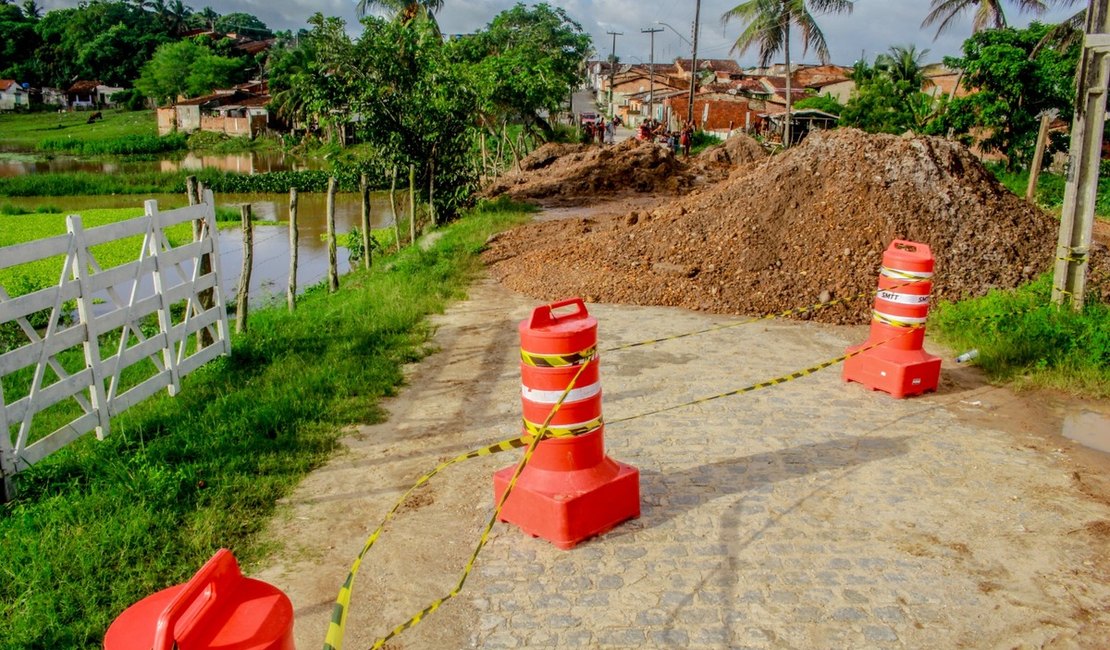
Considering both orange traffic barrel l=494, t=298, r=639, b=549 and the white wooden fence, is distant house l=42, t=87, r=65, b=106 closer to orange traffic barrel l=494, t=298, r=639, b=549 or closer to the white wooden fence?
the white wooden fence

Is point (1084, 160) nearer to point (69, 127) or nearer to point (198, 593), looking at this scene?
point (198, 593)

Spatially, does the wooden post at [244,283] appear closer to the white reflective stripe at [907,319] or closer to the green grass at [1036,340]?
the white reflective stripe at [907,319]

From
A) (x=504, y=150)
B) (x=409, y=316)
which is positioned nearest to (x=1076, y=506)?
(x=409, y=316)

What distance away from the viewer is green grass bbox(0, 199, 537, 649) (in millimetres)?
4188

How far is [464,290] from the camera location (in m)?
12.0

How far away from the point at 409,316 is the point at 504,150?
2508 cm

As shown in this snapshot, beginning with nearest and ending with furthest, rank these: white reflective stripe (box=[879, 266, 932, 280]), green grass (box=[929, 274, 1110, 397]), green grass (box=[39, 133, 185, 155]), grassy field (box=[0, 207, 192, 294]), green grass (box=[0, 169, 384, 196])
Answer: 1. white reflective stripe (box=[879, 266, 932, 280])
2. green grass (box=[929, 274, 1110, 397])
3. grassy field (box=[0, 207, 192, 294])
4. green grass (box=[0, 169, 384, 196])
5. green grass (box=[39, 133, 185, 155])

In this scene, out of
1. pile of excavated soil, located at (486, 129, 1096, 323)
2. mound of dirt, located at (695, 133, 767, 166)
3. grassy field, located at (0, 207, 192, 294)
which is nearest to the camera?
pile of excavated soil, located at (486, 129, 1096, 323)

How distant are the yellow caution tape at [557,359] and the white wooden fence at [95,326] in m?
3.33

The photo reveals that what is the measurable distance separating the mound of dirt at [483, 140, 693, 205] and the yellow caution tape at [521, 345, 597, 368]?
62.5ft

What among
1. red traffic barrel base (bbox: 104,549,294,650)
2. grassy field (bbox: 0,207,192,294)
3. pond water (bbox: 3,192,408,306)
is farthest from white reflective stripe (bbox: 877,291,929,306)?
grassy field (bbox: 0,207,192,294)

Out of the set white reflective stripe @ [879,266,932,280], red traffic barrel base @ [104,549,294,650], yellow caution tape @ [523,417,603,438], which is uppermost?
white reflective stripe @ [879,266,932,280]

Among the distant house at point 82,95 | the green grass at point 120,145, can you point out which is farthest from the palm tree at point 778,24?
the distant house at point 82,95

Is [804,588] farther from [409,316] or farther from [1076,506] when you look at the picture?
[409,316]
